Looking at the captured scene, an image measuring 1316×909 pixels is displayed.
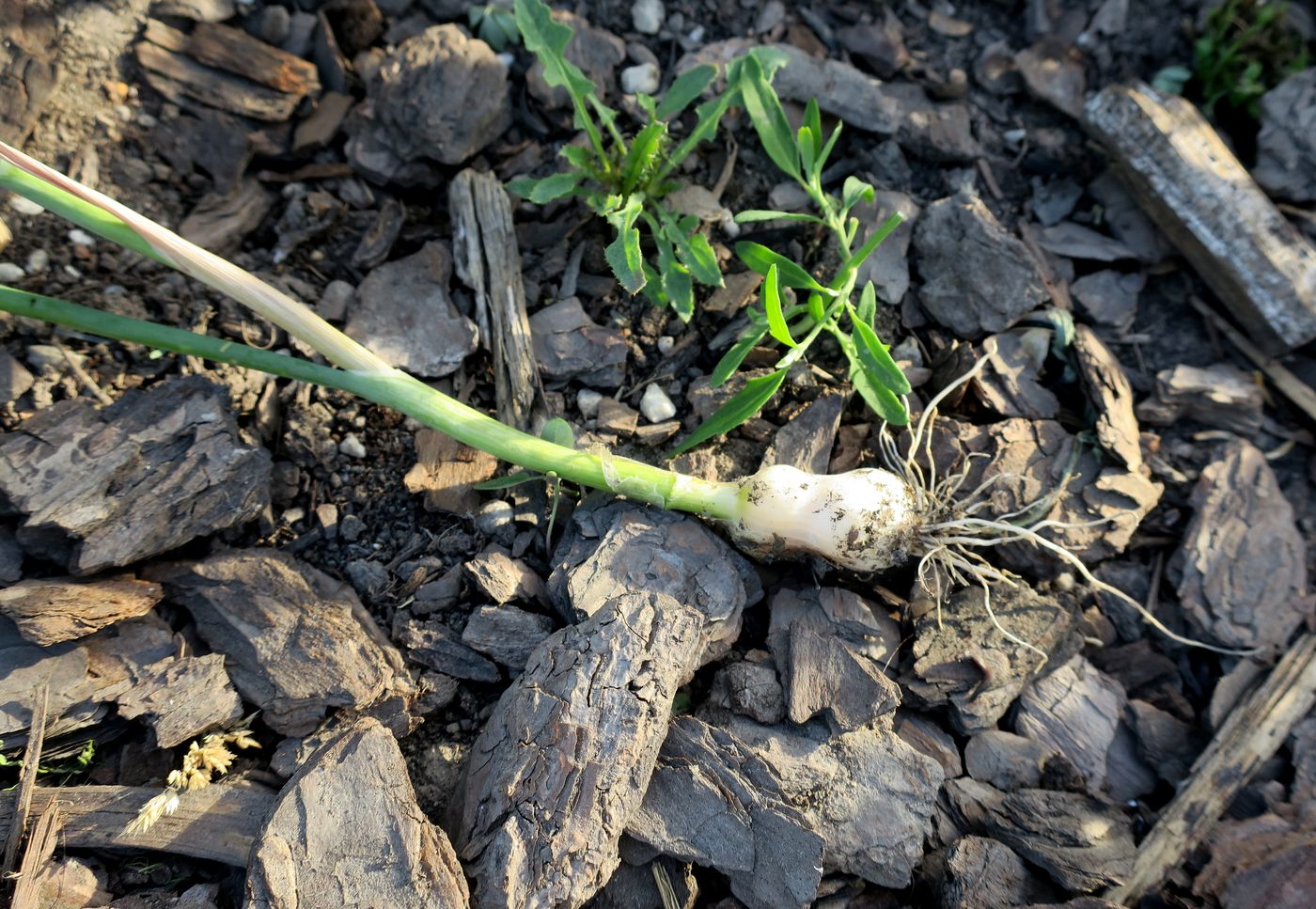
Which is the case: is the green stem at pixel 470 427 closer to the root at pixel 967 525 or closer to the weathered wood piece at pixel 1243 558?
the root at pixel 967 525

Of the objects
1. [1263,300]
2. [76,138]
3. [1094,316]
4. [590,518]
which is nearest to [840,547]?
[590,518]

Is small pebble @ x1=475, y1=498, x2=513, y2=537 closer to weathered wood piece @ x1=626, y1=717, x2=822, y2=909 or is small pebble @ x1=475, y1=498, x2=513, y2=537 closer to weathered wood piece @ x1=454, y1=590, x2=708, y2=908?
weathered wood piece @ x1=454, y1=590, x2=708, y2=908

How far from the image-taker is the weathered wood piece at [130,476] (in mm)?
1728

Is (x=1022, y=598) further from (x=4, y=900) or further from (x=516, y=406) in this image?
(x=4, y=900)

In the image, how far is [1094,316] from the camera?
7.94 ft

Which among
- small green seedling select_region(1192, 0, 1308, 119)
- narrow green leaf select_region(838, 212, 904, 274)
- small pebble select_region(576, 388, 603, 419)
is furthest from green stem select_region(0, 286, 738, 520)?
small green seedling select_region(1192, 0, 1308, 119)

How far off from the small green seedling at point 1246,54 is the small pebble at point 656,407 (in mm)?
1953

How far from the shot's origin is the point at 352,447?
2096mm

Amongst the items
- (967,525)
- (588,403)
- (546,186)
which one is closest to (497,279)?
(546,186)

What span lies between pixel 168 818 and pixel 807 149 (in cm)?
209

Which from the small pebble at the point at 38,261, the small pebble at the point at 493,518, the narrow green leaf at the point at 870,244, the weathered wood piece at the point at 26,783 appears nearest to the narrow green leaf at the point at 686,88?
the narrow green leaf at the point at 870,244

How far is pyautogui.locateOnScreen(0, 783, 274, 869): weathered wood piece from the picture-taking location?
1.63m

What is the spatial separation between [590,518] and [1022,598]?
1083mm

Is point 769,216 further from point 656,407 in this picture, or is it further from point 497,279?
point 497,279
